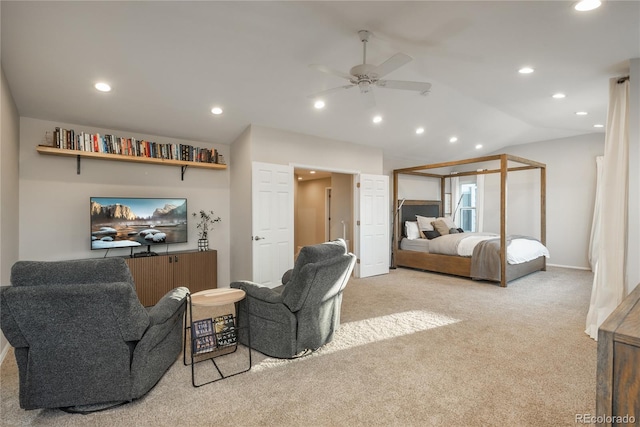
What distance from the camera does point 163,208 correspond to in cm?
440

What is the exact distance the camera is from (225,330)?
8.89ft

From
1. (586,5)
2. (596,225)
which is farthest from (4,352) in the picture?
(596,225)

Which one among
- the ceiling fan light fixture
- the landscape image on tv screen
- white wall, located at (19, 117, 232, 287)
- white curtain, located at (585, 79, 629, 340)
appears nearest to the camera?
the ceiling fan light fixture

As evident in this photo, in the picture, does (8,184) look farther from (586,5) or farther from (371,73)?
(586,5)

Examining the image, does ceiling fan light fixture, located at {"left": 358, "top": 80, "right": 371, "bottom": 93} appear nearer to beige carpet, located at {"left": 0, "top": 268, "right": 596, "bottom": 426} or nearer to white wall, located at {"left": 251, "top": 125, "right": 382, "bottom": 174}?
white wall, located at {"left": 251, "top": 125, "right": 382, "bottom": 174}

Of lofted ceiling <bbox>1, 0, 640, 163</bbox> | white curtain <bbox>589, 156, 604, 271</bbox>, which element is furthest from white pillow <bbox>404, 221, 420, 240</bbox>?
white curtain <bbox>589, 156, 604, 271</bbox>

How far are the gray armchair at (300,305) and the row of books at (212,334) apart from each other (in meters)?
0.17

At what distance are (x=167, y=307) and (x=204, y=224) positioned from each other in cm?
A: 273

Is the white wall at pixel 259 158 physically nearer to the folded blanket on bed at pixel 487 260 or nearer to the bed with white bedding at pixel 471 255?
the bed with white bedding at pixel 471 255

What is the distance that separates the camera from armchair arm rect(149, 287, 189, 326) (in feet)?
7.12

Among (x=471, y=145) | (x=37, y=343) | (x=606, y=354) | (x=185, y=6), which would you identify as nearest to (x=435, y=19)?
(x=185, y=6)

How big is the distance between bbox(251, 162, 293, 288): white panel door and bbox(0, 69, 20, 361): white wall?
252cm

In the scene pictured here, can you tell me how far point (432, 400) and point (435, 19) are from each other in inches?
116

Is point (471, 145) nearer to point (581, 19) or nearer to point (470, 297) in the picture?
point (470, 297)
